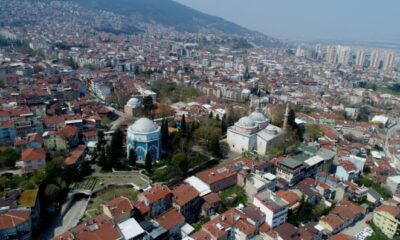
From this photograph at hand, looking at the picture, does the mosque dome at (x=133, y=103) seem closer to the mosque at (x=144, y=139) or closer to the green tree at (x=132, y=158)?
the mosque at (x=144, y=139)

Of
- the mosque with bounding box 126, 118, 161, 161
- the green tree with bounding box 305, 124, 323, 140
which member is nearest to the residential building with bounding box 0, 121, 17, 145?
the mosque with bounding box 126, 118, 161, 161

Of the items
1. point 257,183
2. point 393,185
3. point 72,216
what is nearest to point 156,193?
point 72,216

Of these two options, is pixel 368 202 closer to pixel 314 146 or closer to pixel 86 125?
pixel 314 146

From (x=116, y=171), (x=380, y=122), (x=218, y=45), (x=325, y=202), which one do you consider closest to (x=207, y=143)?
(x=116, y=171)

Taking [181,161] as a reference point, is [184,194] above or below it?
below

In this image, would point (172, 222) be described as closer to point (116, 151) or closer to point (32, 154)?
point (116, 151)

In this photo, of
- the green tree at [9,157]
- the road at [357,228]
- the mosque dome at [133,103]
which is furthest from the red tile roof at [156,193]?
the mosque dome at [133,103]

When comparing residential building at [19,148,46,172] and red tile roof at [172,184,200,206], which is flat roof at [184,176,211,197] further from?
residential building at [19,148,46,172]
